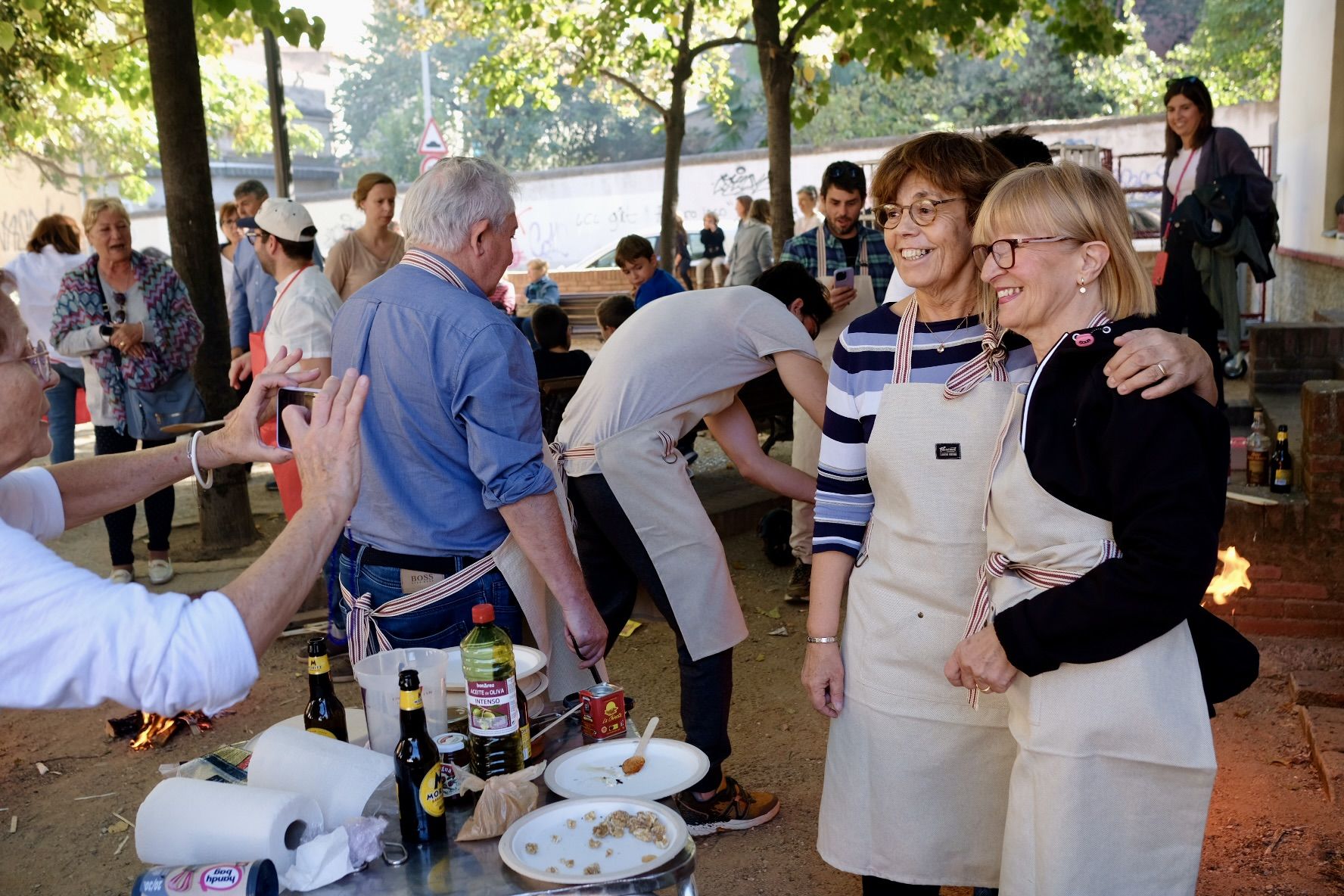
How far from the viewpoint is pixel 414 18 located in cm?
2008

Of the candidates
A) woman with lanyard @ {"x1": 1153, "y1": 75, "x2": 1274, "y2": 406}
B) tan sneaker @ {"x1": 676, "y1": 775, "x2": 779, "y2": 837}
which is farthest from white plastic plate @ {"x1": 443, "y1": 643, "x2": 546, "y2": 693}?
woman with lanyard @ {"x1": 1153, "y1": 75, "x2": 1274, "y2": 406}

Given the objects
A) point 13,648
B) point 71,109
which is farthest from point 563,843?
point 71,109

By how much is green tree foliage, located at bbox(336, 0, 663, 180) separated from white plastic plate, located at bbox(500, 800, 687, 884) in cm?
4617

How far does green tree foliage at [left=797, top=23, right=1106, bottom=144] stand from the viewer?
40656 millimetres

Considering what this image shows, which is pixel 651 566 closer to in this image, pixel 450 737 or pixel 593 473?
pixel 593 473

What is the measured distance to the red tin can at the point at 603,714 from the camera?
2.65 m

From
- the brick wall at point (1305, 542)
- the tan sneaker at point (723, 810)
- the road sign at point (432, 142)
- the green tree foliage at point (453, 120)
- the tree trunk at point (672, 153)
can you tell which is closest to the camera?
the tan sneaker at point (723, 810)

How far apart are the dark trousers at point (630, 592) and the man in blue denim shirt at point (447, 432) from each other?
0.67 meters

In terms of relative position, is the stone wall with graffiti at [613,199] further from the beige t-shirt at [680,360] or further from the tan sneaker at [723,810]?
the tan sneaker at [723,810]

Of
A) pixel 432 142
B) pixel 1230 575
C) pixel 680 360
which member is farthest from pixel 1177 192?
pixel 432 142

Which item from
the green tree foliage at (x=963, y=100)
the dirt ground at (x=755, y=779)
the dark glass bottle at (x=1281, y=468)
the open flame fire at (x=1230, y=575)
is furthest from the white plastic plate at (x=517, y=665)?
the green tree foliage at (x=963, y=100)

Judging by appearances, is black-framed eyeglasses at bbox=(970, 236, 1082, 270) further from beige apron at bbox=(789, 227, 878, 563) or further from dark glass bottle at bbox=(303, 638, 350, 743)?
beige apron at bbox=(789, 227, 878, 563)

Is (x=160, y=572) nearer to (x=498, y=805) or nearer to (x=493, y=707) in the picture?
(x=493, y=707)

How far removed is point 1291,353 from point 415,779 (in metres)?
6.73
